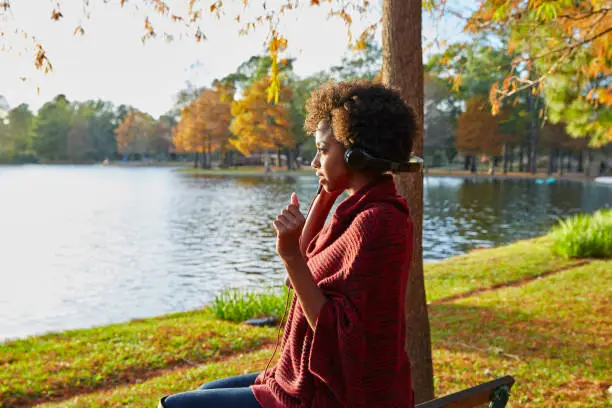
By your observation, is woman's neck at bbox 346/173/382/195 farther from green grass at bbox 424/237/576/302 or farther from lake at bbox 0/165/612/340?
lake at bbox 0/165/612/340

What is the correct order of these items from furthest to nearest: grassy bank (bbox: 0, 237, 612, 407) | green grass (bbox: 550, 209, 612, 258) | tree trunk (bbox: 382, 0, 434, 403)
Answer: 1. green grass (bbox: 550, 209, 612, 258)
2. grassy bank (bbox: 0, 237, 612, 407)
3. tree trunk (bbox: 382, 0, 434, 403)

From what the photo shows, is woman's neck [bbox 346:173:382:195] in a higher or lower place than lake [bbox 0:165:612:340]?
higher

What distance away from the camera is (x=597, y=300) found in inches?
298

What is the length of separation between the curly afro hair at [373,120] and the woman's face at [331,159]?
0.03 meters

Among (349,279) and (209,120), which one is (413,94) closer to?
(349,279)

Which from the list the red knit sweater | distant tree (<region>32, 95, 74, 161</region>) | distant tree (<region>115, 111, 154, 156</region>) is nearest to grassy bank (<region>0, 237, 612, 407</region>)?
the red knit sweater

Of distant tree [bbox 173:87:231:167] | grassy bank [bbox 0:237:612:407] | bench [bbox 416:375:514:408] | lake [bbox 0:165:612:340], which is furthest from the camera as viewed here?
distant tree [bbox 173:87:231:167]

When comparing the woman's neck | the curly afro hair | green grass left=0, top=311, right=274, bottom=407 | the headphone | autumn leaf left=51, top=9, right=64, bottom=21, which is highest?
autumn leaf left=51, top=9, right=64, bottom=21

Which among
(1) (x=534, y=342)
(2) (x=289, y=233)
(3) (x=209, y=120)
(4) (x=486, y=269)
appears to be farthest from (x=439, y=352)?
(3) (x=209, y=120)

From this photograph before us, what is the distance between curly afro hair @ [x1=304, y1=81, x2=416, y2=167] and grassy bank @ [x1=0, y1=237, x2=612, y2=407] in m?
3.20

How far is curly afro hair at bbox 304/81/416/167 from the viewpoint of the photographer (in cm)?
177

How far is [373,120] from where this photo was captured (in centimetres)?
177

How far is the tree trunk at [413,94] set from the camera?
3.48 metres

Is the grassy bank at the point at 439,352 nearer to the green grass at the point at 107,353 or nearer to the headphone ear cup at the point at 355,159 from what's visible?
the green grass at the point at 107,353
